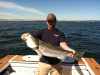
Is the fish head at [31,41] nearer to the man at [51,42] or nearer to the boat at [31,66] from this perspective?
the man at [51,42]

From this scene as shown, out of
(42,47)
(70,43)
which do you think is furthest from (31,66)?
(70,43)

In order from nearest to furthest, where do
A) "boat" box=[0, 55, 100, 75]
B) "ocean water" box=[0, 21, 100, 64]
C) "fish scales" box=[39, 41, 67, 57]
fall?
1. "fish scales" box=[39, 41, 67, 57]
2. "boat" box=[0, 55, 100, 75]
3. "ocean water" box=[0, 21, 100, 64]

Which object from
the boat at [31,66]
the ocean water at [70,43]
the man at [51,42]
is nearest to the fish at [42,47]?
the man at [51,42]

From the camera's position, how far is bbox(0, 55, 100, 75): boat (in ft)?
15.9

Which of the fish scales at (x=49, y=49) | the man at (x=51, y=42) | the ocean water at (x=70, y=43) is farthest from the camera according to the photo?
the ocean water at (x=70, y=43)

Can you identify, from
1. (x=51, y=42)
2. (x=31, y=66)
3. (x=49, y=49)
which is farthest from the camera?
(x=31, y=66)

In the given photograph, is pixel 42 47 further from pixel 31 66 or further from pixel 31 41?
pixel 31 66

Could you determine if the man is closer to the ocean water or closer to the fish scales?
the fish scales

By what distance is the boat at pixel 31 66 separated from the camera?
486 centimetres

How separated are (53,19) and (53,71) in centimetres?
208

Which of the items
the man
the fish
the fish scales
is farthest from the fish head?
the man

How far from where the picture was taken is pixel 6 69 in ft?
17.0

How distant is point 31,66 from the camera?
5.10 meters

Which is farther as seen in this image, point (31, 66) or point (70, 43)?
point (70, 43)
